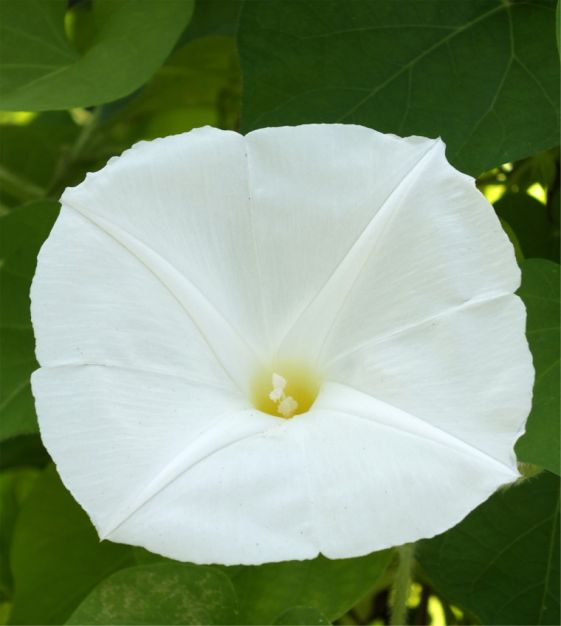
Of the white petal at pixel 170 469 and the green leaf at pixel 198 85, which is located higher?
the green leaf at pixel 198 85

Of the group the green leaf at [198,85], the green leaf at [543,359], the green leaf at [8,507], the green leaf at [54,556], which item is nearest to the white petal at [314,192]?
the green leaf at [543,359]

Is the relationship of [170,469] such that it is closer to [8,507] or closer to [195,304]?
[195,304]

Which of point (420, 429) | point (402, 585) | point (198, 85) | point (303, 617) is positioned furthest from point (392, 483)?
point (198, 85)

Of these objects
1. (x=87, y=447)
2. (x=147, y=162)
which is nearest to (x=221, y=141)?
(x=147, y=162)

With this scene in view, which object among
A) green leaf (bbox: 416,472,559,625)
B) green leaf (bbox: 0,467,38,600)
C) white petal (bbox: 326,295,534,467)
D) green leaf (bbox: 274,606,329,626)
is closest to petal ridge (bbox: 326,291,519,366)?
white petal (bbox: 326,295,534,467)

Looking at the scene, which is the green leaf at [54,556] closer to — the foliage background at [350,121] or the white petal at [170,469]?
the foliage background at [350,121]

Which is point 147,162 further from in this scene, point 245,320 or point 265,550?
point 265,550

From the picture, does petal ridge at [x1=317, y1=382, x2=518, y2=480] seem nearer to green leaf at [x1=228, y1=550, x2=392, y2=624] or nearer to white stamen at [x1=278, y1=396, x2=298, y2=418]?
white stamen at [x1=278, y1=396, x2=298, y2=418]
